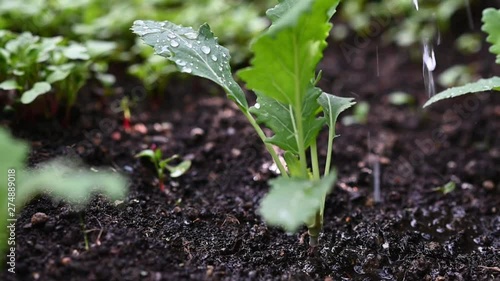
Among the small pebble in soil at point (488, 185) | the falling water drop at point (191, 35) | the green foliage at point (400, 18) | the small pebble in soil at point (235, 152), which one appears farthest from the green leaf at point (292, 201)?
the green foliage at point (400, 18)

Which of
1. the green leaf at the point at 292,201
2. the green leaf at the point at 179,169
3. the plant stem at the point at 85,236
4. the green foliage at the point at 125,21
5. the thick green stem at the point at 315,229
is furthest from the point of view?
the green foliage at the point at 125,21

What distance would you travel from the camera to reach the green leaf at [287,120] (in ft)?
4.58

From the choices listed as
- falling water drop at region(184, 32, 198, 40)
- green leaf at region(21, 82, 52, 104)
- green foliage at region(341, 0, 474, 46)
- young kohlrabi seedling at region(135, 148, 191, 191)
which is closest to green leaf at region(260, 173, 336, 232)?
falling water drop at region(184, 32, 198, 40)

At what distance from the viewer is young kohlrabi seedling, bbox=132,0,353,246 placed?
1135 millimetres

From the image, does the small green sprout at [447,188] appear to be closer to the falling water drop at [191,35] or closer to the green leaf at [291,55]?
the green leaf at [291,55]

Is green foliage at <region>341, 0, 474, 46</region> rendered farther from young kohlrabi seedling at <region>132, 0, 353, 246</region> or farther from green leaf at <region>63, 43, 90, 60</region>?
green leaf at <region>63, 43, 90, 60</region>

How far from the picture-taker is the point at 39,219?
4.60 ft

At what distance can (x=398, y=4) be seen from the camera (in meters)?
3.29

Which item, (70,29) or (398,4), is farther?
(398,4)

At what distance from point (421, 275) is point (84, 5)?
210 centimetres

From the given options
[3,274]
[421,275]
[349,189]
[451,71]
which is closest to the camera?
[3,274]

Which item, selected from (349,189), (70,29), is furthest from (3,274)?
(70,29)

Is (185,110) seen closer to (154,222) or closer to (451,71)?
(154,222)

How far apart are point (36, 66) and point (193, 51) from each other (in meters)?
0.79
